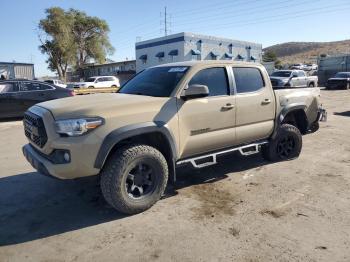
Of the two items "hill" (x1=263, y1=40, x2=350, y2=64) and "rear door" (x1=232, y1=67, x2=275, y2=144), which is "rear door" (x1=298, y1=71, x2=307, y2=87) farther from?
"hill" (x1=263, y1=40, x2=350, y2=64)

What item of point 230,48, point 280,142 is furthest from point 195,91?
point 230,48

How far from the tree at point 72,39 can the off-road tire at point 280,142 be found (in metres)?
50.7

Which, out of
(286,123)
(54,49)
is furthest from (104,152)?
(54,49)

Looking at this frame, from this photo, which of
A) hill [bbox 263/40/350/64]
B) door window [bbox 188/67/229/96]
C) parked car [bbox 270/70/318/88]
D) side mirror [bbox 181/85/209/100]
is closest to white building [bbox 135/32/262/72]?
parked car [bbox 270/70/318/88]

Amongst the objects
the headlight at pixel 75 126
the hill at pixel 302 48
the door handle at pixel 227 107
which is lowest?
the headlight at pixel 75 126

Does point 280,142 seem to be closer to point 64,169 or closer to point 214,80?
point 214,80

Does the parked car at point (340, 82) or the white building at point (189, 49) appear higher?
the white building at point (189, 49)

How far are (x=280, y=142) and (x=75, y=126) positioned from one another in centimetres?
392

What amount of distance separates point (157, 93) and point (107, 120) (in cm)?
104

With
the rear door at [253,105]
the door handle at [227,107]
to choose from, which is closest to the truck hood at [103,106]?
the door handle at [227,107]

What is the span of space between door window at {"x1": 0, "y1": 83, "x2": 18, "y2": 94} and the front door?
31.1ft

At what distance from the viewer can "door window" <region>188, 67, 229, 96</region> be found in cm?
491

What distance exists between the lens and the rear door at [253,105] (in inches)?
211

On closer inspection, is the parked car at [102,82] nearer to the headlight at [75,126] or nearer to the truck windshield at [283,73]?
the truck windshield at [283,73]
